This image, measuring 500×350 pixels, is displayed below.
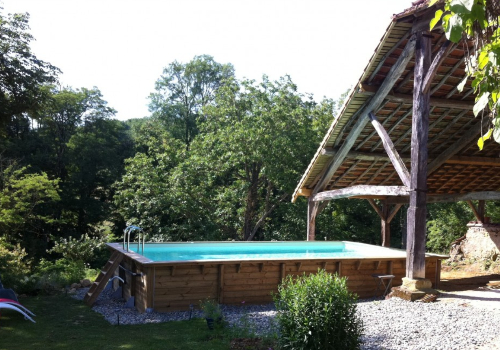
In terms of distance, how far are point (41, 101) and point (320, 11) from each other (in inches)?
276

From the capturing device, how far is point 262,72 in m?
17.6

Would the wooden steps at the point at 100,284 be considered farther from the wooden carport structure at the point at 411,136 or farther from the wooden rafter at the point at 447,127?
the wooden rafter at the point at 447,127

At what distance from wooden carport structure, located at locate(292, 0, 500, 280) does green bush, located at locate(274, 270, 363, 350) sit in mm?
3873

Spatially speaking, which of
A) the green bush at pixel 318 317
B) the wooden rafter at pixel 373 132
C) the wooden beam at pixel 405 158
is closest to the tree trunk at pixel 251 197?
the wooden beam at pixel 405 158

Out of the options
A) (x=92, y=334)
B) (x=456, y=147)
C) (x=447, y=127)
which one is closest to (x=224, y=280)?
(x=92, y=334)

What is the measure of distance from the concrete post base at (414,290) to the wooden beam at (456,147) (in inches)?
204

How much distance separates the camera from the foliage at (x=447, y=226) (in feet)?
55.1

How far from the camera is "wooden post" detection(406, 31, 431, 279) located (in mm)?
8016

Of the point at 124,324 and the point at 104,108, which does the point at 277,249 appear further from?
the point at 104,108

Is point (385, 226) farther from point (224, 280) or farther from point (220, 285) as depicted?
point (220, 285)

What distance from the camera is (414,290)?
7.96 metres

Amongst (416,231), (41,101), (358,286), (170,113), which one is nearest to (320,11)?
(416,231)

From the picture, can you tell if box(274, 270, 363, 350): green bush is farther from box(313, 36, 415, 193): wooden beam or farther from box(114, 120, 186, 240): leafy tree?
box(114, 120, 186, 240): leafy tree

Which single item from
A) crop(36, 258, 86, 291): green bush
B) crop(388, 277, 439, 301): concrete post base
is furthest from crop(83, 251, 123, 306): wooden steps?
crop(388, 277, 439, 301): concrete post base
